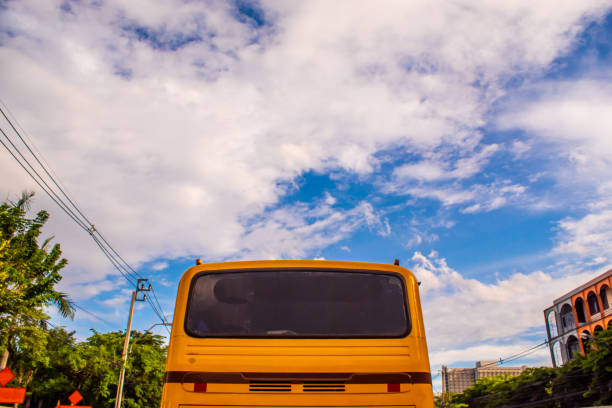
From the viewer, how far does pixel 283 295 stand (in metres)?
4.91

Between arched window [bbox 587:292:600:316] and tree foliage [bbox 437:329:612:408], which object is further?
arched window [bbox 587:292:600:316]

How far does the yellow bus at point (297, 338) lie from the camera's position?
4.27 metres

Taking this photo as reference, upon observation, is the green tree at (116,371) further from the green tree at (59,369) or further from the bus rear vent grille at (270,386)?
the bus rear vent grille at (270,386)

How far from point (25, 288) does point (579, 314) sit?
46.9 m

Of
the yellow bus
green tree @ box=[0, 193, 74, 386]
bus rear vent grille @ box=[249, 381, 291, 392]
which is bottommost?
bus rear vent grille @ box=[249, 381, 291, 392]

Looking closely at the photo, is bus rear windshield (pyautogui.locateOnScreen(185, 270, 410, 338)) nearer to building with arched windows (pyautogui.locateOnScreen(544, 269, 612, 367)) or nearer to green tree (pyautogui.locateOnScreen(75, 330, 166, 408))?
green tree (pyautogui.locateOnScreen(75, 330, 166, 408))

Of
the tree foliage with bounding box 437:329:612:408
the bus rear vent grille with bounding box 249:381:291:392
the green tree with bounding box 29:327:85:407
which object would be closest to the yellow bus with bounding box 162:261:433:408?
the bus rear vent grille with bounding box 249:381:291:392

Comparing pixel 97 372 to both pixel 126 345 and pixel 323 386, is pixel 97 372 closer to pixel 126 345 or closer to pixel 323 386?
pixel 126 345

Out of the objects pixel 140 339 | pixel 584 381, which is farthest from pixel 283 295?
pixel 140 339

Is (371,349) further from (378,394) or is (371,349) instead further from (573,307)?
(573,307)

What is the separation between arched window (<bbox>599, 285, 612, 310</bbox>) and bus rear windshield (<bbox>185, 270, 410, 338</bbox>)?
4409cm

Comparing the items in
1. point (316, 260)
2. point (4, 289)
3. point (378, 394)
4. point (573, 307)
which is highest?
point (573, 307)

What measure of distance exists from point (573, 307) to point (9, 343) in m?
47.1

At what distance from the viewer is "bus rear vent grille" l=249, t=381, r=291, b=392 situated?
427cm
